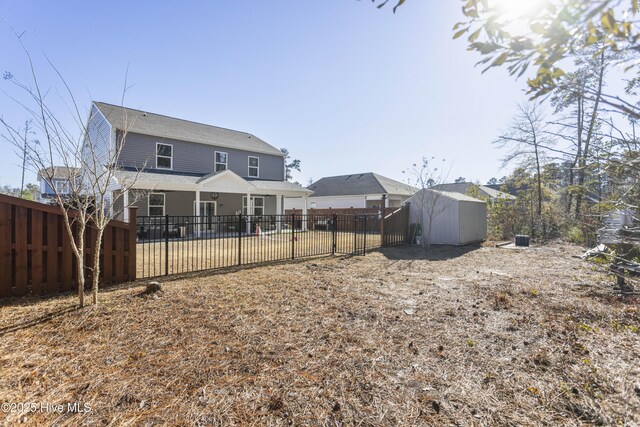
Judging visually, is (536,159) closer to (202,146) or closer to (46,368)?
(202,146)

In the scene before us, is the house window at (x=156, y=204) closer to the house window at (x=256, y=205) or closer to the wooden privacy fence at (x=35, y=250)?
the house window at (x=256, y=205)

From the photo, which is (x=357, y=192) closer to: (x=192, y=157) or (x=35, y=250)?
(x=192, y=157)

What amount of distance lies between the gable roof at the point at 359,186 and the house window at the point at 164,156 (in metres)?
12.8

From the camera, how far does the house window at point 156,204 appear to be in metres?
15.5

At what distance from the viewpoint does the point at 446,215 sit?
507 inches

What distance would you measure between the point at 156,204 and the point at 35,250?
1212 cm

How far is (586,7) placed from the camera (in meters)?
0.98

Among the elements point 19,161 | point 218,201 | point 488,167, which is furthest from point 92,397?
point 488,167

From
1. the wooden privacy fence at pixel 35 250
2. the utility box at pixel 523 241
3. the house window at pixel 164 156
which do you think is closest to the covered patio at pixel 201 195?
the house window at pixel 164 156

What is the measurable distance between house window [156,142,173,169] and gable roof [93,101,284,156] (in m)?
0.67

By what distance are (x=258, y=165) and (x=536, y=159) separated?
58.2ft

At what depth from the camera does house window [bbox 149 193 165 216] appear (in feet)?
50.7

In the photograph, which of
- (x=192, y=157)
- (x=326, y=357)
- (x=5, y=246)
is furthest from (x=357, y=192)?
(x=326, y=357)

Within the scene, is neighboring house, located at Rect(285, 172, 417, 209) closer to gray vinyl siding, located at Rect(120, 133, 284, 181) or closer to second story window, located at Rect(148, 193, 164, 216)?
gray vinyl siding, located at Rect(120, 133, 284, 181)
